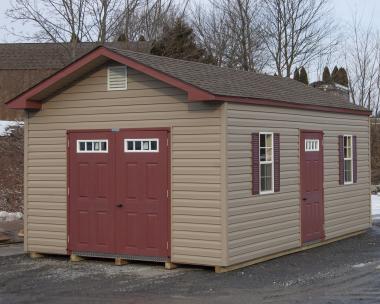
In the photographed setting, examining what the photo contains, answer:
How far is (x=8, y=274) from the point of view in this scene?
11266 millimetres

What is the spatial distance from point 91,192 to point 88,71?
86.4 inches

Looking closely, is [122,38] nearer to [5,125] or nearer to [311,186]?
[5,125]

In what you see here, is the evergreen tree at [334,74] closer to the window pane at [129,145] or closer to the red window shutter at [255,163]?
the red window shutter at [255,163]

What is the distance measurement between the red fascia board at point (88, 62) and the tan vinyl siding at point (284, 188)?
68 cm

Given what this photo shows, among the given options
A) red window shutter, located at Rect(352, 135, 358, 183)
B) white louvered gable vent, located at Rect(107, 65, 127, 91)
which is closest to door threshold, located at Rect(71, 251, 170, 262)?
white louvered gable vent, located at Rect(107, 65, 127, 91)

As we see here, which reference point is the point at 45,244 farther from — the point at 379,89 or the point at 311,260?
the point at 379,89

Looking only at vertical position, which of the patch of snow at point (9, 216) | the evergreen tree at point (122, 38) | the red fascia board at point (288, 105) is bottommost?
the patch of snow at point (9, 216)

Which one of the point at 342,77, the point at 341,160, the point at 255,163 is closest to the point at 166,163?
the point at 255,163

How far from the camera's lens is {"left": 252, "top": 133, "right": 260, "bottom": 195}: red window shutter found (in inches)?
460

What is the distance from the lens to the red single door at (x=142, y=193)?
37.5 feet

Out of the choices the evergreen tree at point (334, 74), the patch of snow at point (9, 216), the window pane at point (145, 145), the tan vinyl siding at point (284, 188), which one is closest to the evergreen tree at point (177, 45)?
the patch of snow at point (9, 216)

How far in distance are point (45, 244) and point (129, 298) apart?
397 cm

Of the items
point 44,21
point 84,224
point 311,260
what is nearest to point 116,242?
point 84,224

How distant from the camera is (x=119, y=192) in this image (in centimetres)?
1188
